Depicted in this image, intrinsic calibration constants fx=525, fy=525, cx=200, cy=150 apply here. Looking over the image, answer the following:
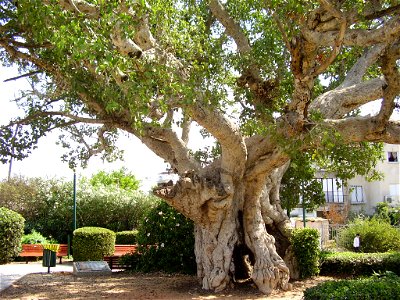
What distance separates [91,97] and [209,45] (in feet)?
10.1

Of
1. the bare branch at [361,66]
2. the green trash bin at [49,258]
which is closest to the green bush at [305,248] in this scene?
the bare branch at [361,66]

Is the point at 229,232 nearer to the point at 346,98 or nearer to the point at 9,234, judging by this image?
the point at 346,98

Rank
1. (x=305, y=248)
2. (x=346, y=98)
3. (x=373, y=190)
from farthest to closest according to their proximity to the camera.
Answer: (x=373, y=190) < (x=305, y=248) < (x=346, y=98)

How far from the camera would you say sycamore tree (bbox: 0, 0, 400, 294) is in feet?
28.2

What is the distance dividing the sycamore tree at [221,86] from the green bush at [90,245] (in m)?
4.18

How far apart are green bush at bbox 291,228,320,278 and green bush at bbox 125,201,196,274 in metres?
3.20

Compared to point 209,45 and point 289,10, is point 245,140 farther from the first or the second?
point 289,10

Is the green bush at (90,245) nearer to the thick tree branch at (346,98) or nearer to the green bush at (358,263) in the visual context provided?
the green bush at (358,263)

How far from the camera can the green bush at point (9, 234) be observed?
62.3 feet

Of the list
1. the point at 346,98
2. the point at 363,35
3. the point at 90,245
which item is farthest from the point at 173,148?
the point at 90,245

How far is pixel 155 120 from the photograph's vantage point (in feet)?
34.1

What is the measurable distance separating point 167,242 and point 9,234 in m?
6.92

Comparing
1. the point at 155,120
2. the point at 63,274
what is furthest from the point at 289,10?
the point at 63,274

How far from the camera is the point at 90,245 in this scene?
18.8 m
